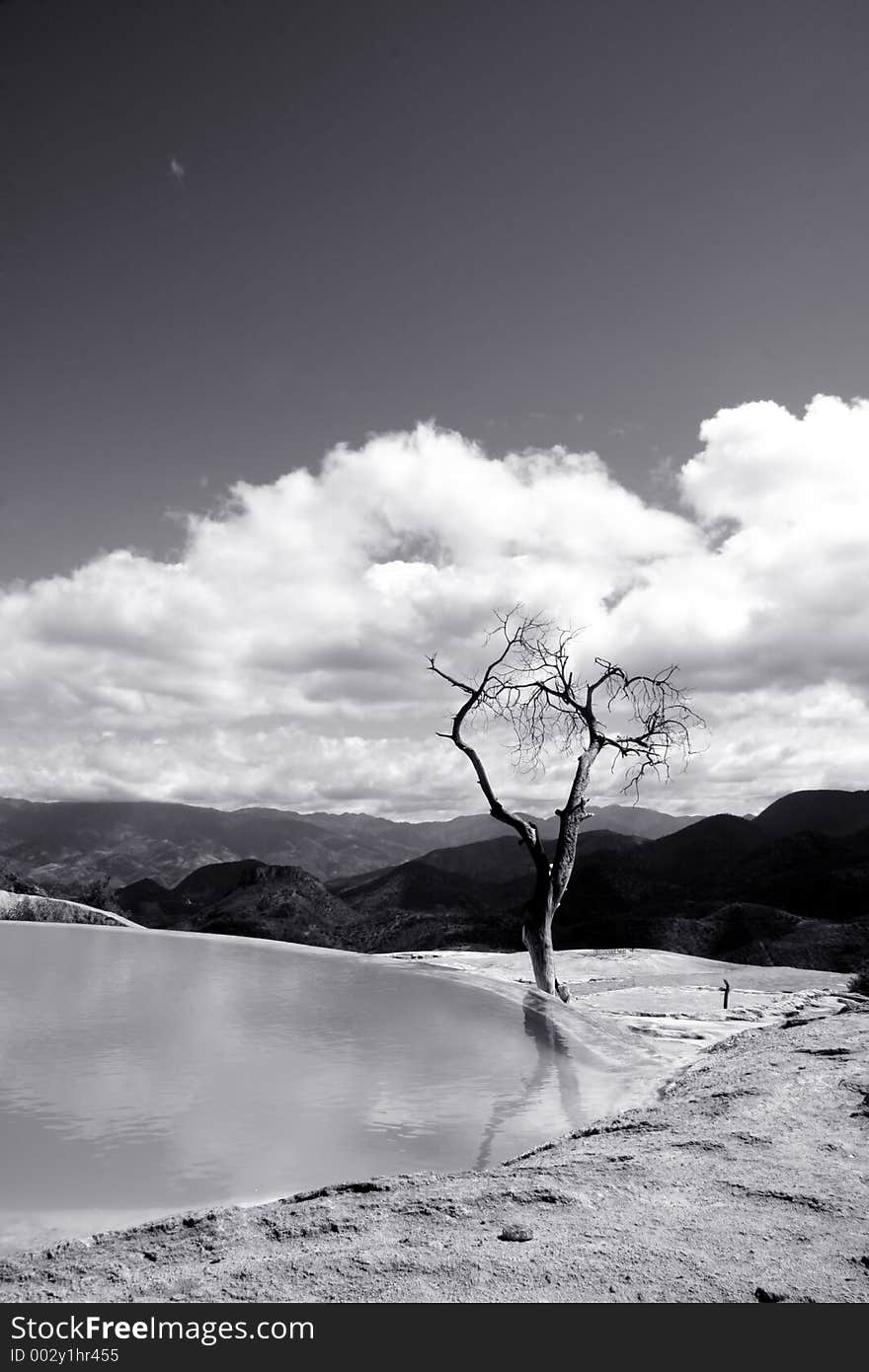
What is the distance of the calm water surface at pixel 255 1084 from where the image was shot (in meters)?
3.91

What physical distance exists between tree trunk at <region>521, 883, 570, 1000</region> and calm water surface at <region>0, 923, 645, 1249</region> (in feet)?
4.08

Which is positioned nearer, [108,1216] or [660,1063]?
[108,1216]

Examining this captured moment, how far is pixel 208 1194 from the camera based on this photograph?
3697 millimetres

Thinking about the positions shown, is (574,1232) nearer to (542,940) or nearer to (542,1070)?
(542,1070)

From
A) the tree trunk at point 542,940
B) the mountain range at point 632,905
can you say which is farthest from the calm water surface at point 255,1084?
the mountain range at point 632,905

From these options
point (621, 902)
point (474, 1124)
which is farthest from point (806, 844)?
point (474, 1124)

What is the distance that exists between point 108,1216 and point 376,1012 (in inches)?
175

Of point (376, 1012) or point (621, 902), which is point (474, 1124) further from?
point (621, 902)

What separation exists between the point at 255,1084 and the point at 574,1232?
3.16 m

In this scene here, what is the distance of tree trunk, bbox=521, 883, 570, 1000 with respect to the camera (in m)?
9.73

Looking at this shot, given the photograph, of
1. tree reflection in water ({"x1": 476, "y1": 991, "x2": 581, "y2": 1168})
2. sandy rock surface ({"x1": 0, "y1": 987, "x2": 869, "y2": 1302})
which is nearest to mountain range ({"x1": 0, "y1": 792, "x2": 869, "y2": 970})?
tree reflection in water ({"x1": 476, "y1": 991, "x2": 581, "y2": 1168})

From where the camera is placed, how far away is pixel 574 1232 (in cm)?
281

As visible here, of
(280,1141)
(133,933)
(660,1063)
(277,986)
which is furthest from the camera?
(133,933)
